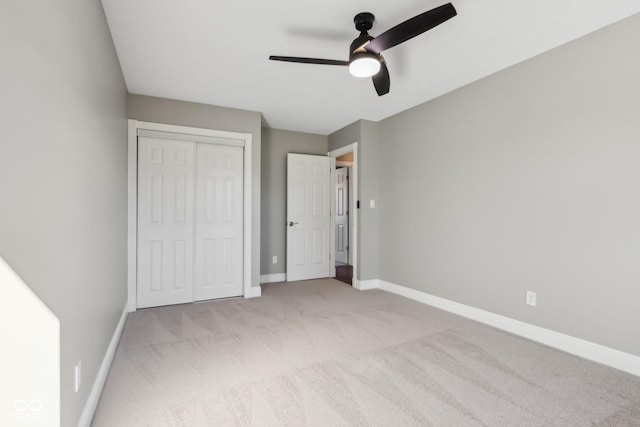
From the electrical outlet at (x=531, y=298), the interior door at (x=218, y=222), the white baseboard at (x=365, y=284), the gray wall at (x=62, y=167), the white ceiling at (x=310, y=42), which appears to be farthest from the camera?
the white baseboard at (x=365, y=284)

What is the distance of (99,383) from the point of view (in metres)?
1.85

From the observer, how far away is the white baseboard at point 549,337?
2146 mm

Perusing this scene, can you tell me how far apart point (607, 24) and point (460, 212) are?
183cm

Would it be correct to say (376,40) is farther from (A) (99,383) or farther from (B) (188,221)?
(B) (188,221)

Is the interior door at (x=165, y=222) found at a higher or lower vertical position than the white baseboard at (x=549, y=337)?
higher

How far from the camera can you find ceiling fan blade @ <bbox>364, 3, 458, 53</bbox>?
5.42 ft

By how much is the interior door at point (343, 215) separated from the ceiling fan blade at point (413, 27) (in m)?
4.56

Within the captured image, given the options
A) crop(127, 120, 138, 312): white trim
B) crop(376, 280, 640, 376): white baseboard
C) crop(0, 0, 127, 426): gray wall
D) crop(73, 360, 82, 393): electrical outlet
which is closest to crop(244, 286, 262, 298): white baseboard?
crop(127, 120, 138, 312): white trim

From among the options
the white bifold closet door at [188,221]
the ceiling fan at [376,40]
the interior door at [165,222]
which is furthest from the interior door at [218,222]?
the ceiling fan at [376,40]

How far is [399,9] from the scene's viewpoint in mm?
2068

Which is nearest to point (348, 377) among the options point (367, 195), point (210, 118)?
point (367, 195)

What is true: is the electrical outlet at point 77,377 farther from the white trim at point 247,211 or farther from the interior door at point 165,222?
the white trim at point 247,211

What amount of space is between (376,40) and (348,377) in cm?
219

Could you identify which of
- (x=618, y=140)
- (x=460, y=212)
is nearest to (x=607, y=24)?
(x=618, y=140)
